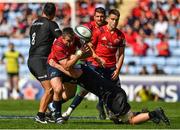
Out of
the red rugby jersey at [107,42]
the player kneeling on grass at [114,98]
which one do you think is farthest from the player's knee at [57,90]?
the red rugby jersey at [107,42]

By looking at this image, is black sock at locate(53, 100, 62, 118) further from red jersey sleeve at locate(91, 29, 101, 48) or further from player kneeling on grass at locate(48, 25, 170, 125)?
red jersey sleeve at locate(91, 29, 101, 48)

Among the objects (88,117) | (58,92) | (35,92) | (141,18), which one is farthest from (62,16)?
(58,92)

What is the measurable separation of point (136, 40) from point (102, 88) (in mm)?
16827

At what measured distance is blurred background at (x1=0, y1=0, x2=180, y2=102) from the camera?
1110 inches

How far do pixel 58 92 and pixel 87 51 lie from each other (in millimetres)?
1108

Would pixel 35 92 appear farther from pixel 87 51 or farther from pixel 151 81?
pixel 87 51

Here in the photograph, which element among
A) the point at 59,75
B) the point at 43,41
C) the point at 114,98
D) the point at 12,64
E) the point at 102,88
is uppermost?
the point at 43,41

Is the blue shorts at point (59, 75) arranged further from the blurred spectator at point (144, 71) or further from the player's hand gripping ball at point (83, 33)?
the blurred spectator at point (144, 71)

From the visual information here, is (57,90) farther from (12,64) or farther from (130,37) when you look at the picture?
(130,37)

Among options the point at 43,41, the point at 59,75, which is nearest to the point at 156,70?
the point at 43,41

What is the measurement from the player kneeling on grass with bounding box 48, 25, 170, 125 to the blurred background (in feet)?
41.5

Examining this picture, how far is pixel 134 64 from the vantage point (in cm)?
3147

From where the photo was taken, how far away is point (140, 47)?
104 feet

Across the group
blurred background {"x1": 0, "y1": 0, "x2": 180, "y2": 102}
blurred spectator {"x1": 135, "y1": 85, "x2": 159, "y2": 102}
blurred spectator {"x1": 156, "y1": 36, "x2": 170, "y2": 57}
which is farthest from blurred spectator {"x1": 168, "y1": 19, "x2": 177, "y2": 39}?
blurred spectator {"x1": 135, "y1": 85, "x2": 159, "y2": 102}
